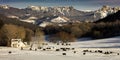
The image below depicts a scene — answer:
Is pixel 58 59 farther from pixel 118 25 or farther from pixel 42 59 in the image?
pixel 118 25

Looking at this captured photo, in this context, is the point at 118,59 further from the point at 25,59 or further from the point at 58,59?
the point at 25,59

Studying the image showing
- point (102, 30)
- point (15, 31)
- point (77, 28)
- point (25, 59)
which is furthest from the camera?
point (77, 28)

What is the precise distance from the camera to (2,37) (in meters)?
91.1

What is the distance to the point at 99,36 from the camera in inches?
5856

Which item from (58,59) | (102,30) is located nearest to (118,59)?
(58,59)

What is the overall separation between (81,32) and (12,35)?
79.8 metres

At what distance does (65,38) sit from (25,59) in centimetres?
8552

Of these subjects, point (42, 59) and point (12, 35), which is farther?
point (12, 35)

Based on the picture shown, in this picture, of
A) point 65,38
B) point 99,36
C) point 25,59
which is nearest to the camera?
point 25,59

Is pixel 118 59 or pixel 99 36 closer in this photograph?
pixel 118 59

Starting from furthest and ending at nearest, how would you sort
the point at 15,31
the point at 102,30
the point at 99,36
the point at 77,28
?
1. the point at 77,28
2. the point at 102,30
3. the point at 99,36
4. the point at 15,31

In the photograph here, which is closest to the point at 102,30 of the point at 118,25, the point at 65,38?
the point at 118,25

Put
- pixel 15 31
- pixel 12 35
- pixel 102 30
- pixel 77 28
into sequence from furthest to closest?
pixel 77 28, pixel 102 30, pixel 15 31, pixel 12 35

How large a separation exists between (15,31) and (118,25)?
7556cm
